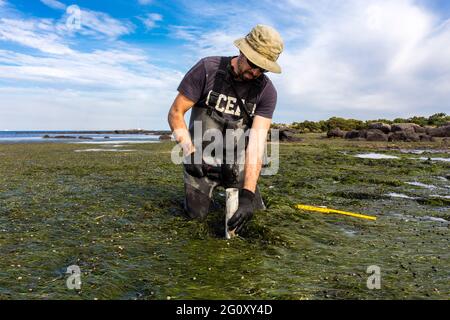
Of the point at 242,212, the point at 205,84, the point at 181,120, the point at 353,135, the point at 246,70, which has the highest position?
the point at 353,135

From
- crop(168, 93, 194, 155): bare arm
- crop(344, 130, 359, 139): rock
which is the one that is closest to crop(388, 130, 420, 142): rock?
crop(344, 130, 359, 139): rock

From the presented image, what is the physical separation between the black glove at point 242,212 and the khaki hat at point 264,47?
1.79 m

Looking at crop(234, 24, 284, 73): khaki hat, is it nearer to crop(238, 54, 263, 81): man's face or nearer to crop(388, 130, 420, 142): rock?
crop(238, 54, 263, 81): man's face

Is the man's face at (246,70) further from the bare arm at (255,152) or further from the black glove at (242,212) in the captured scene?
the black glove at (242,212)

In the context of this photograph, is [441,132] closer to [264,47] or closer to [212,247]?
[264,47]

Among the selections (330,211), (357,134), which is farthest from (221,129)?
(357,134)

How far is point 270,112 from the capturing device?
661cm

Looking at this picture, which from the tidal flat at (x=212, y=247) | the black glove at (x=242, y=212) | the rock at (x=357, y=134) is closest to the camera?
the tidal flat at (x=212, y=247)

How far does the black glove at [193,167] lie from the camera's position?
6308 millimetres

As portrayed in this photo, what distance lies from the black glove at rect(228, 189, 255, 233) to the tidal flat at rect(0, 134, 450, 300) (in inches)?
9.0

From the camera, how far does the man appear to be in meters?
6.25

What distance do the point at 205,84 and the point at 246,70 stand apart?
797mm

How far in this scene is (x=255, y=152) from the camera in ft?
20.7

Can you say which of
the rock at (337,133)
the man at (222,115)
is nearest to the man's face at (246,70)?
the man at (222,115)
